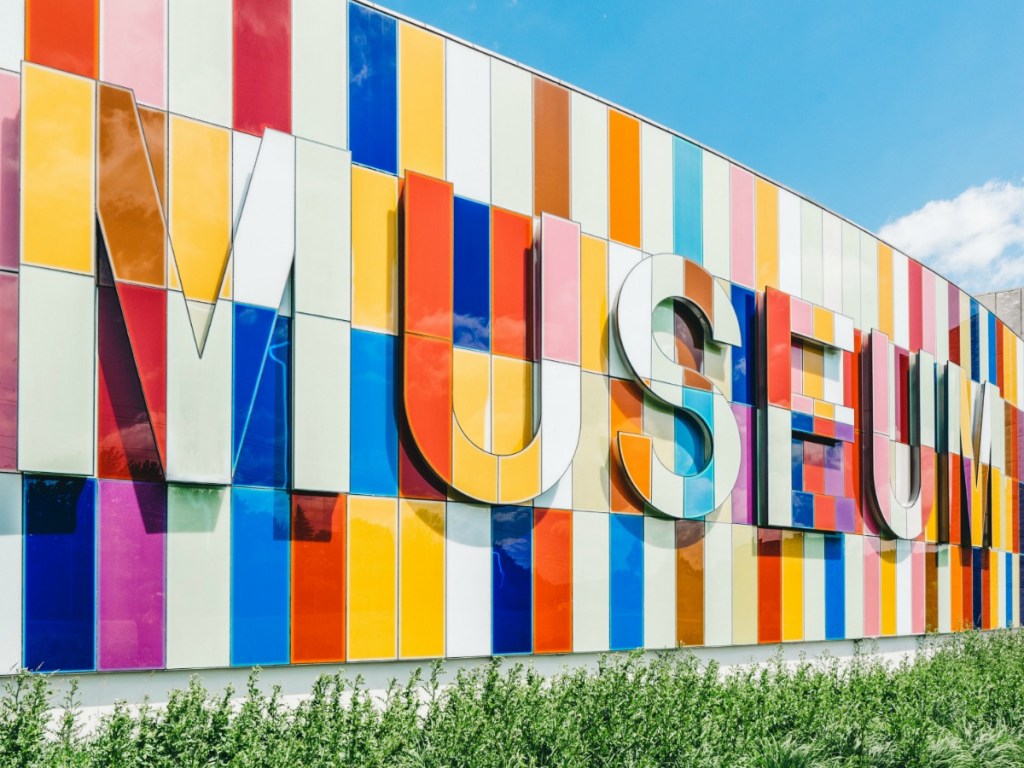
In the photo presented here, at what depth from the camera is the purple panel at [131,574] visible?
28.3ft

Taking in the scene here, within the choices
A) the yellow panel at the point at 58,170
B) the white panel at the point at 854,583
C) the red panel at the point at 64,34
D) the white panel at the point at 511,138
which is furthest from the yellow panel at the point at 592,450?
the red panel at the point at 64,34

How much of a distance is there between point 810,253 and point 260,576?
1183 centimetres

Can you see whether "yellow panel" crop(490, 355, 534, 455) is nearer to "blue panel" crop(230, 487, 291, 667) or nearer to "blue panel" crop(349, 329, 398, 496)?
"blue panel" crop(349, 329, 398, 496)

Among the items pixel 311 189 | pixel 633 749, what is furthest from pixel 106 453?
pixel 633 749

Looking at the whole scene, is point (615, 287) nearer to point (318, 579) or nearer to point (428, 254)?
point (428, 254)

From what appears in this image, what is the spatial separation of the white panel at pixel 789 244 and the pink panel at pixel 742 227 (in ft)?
2.89

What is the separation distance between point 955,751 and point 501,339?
6918 mm

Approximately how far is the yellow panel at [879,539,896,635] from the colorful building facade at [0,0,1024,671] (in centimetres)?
152

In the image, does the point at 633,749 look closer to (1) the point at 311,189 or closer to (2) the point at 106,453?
(2) the point at 106,453

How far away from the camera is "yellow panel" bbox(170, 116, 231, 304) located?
9406 millimetres

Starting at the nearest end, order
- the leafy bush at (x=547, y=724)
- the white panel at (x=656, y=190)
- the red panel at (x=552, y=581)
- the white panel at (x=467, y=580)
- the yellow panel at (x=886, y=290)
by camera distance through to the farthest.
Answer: the leafy bush at (x=547, y=724)
the white panel at (x=467, y=580)
the red panel at (x=552, y=581)
the white panel at (x=656, y=190)
the yellow panel at (x=886, y=290)

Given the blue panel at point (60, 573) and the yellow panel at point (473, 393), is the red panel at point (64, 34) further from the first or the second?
the yellow panel at point (473, 393)

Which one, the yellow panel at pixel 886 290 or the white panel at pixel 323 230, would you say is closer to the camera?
the white panel at pixel 323 230

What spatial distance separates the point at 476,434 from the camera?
1155 cm
